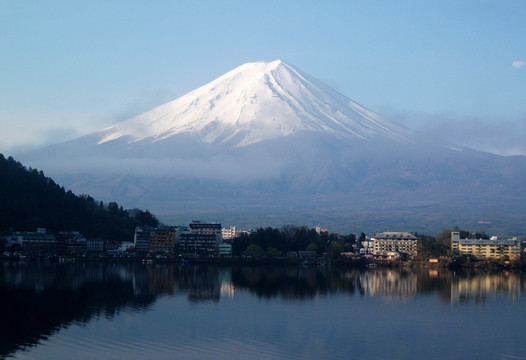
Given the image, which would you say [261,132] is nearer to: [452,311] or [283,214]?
[283,214]

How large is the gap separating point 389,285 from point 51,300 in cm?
1200

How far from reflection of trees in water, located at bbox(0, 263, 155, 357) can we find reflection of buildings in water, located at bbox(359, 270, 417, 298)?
7078mm

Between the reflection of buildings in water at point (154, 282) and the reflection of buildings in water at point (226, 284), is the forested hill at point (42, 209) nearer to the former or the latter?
the reflection of buildings in water at point (154, 282)

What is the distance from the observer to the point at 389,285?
25.7 metres

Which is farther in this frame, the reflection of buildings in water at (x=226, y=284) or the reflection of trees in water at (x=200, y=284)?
the reflection of buildings in water at (x=226, y=284)

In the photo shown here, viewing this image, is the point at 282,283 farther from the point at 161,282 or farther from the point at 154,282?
the point at 154,282

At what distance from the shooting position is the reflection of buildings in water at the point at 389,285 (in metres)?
22.6

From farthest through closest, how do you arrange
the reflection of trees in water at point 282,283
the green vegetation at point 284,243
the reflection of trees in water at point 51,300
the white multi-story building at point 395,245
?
1. the white multi-story building at point 395,245
2. the green vegetation at point 284,243
3. the reflection of trees in water at point 282,283
4. the reflection of trees in water at point 51,300

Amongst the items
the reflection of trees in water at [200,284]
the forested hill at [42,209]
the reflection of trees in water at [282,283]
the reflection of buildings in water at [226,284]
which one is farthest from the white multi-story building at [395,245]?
the reflection of trees in water at [200,284]

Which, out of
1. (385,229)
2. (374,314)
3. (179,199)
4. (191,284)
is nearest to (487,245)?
(385,229)

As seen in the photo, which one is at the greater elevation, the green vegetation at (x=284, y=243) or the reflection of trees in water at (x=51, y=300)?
the green vegetation at (x=284, y=243)

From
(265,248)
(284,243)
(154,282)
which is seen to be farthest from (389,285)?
(284,243)

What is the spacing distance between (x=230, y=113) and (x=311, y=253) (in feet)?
127

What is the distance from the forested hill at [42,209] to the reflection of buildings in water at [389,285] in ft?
55.0
